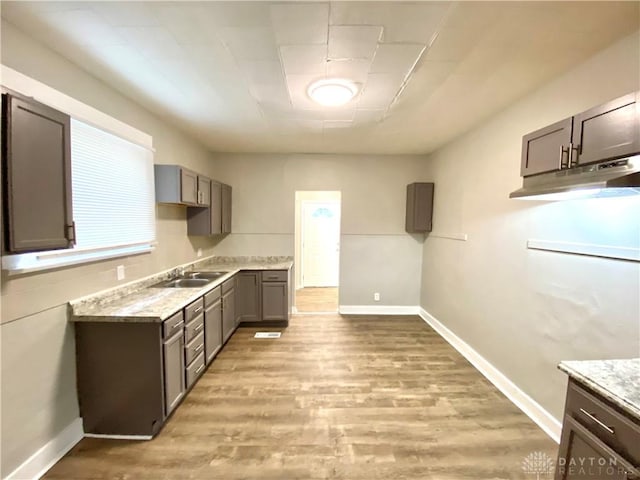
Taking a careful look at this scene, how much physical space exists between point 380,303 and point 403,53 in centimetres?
391

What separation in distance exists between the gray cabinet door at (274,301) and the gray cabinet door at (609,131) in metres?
3.56

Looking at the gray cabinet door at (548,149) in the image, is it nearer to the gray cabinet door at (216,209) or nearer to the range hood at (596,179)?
the range hood at (596,179)

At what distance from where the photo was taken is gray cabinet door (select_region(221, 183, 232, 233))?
4.30m

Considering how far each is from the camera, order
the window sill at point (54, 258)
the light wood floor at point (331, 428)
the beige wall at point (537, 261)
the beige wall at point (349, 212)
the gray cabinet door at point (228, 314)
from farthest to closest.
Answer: the beige wall at point (349, 212)
the gray cabinet door at point (228, 314)
the light wood floor at point (331, 428)
the beige wall at point (537, 261)
the window sill at point (54, 258)

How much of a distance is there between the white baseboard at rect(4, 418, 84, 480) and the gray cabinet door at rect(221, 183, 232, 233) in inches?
111

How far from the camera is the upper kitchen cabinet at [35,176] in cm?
133

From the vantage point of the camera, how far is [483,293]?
121 inches

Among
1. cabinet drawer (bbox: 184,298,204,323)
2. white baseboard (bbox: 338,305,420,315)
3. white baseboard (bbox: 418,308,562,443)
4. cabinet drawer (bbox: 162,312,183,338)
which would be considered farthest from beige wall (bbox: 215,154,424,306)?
cabinet drawer (bbox: 162,312,183,338)

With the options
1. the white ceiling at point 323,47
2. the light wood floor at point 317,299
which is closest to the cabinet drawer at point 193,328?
the white ceiling at point 323,47

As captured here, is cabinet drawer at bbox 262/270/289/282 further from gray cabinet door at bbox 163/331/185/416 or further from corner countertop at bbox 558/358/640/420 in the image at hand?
corner countertop at bbox 558/358/640/420

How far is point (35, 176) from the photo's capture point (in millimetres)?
1448

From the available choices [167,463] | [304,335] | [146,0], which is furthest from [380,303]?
[146,0]

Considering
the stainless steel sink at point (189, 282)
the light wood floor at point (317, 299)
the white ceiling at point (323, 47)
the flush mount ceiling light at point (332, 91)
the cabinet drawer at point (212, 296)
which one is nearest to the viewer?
the white ceiling at point (323, 47)

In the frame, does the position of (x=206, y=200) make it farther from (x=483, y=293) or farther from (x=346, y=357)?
(x=483, y=293)
